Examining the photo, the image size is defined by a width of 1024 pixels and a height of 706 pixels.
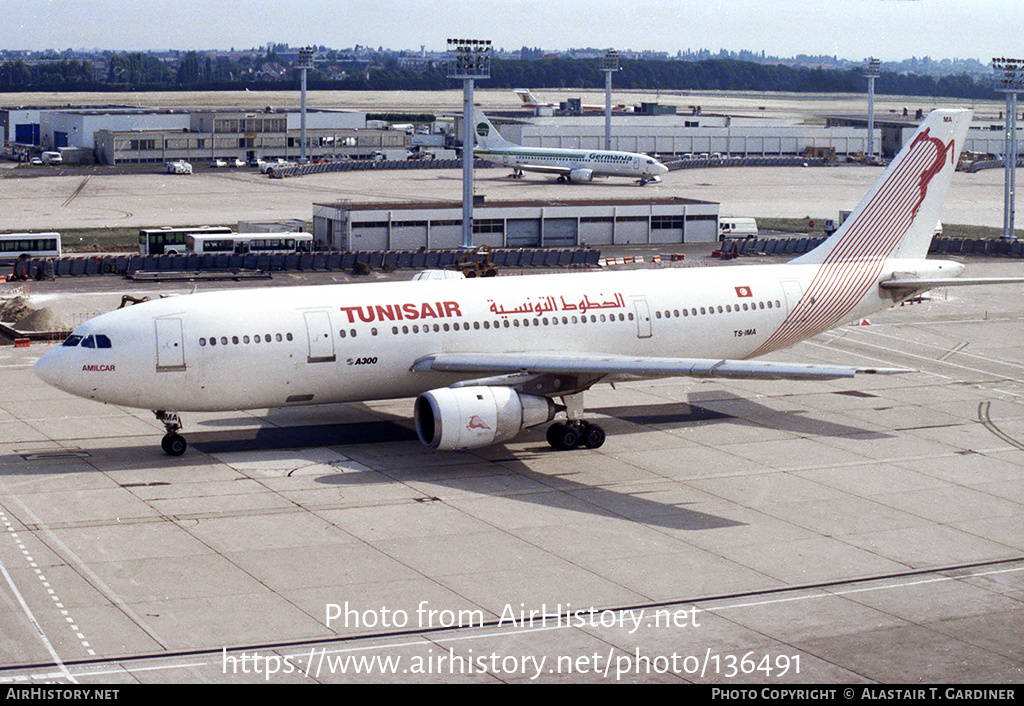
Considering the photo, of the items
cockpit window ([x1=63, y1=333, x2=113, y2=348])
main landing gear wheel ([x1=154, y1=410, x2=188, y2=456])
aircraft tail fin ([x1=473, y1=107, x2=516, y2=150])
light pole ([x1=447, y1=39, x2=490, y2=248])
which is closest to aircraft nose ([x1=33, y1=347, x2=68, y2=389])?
cockpit window ([x1=63, y1=333, x2=113, y2=348])

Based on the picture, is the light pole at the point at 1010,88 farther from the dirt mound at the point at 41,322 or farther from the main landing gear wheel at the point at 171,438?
the main landing gear wheel at the point at 171,438

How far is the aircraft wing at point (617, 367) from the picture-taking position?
37500 mm

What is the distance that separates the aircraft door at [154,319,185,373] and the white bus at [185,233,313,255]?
154 ft

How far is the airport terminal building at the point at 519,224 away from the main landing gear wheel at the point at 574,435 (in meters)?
50.3

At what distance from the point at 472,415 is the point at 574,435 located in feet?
15.3

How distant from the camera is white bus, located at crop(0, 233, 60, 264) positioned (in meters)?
86.0

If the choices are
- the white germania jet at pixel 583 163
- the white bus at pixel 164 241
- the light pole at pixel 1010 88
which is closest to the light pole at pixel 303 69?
the white germania jet at pixel 583 163

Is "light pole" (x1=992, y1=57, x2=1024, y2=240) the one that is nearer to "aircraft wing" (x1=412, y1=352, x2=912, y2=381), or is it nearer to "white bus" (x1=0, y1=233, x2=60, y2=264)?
"aircraft wing" (x1=412, y1=352, x2=912, y2=381)

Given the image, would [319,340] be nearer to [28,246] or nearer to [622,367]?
[622,367]

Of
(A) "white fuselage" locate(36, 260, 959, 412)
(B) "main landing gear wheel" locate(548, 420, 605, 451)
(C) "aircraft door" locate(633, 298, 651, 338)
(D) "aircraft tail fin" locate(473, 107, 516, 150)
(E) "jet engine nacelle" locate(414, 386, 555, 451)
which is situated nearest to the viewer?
(E) "jet engine nacelle" locate(414, 386, 555, 451)

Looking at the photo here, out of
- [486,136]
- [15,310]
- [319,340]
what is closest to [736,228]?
[15,310]

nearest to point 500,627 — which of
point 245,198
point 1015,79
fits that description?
point 1015,79

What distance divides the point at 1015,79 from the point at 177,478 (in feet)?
244

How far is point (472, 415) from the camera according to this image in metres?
39.3
